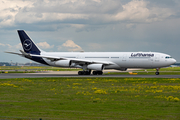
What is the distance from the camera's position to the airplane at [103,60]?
176 ft

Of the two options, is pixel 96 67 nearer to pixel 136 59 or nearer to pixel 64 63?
pixel 64 63

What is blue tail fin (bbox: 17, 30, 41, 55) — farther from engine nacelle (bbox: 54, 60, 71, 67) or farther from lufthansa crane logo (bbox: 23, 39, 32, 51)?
engine nacelle (bbox: 54, 60, 71, 67)

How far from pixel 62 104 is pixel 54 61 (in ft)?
130

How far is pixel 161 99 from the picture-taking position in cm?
2073

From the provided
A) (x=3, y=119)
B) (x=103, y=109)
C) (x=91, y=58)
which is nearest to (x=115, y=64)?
(x=91, y=58)

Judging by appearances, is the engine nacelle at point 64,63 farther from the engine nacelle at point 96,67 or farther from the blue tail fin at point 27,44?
the blue tail fin at point 27,44

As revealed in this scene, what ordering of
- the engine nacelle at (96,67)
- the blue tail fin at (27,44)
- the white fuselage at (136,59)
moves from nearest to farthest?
the engine nacelle at (96,67)
the white fuselage at (136,59)
the blue tail fin at (27,44)

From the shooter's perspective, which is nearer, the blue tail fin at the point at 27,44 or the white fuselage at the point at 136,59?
the white fuselage at the point at 136,59

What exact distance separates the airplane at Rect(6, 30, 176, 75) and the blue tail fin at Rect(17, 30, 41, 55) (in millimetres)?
1722

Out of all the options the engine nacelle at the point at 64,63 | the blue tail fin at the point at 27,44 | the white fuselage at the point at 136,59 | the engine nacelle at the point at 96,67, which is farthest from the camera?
the blue tail fin at the point at 27,44

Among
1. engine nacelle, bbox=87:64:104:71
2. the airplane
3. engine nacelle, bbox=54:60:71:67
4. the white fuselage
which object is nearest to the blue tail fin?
the airplane

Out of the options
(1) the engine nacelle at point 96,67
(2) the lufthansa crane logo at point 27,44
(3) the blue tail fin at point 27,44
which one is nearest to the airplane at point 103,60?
(1) the engine nacelle at point 96,67

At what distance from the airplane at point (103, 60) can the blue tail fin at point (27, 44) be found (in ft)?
5.65

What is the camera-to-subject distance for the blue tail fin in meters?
62.3
